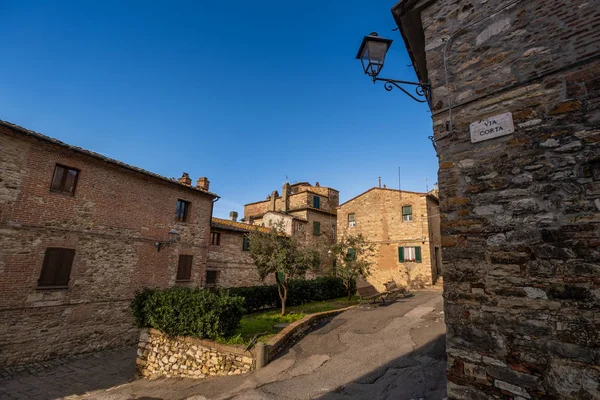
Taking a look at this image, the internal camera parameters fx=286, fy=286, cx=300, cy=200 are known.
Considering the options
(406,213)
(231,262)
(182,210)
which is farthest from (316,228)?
(182,210)

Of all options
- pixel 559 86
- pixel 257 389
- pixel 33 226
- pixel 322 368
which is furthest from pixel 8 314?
pixel 559 86

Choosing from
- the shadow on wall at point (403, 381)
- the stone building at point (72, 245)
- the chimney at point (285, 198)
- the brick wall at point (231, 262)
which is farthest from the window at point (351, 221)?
the shadow on wall at point (403, 381)

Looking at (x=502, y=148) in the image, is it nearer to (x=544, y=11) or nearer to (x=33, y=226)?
(x=544, y=11)

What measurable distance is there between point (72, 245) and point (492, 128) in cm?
1424

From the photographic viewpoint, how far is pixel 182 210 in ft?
53.2

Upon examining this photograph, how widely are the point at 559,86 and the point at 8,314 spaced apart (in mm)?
15383

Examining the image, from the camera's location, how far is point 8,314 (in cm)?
978

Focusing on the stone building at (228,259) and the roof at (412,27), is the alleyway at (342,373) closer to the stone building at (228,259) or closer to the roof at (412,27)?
the roof at (412,27)

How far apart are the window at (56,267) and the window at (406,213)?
66.0 ft

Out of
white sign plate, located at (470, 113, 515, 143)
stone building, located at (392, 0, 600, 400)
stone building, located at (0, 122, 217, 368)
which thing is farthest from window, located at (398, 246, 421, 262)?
white sign plate, located at (470, 113, 515, 143)

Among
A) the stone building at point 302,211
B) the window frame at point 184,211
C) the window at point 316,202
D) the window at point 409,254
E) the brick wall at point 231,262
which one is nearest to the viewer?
the window frame at point 184,211

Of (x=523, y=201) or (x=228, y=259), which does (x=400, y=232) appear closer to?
(x=228, y=259)

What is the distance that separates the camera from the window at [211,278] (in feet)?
57.5

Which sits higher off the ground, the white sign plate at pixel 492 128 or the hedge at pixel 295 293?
the white sign plate at pixel 492 128
